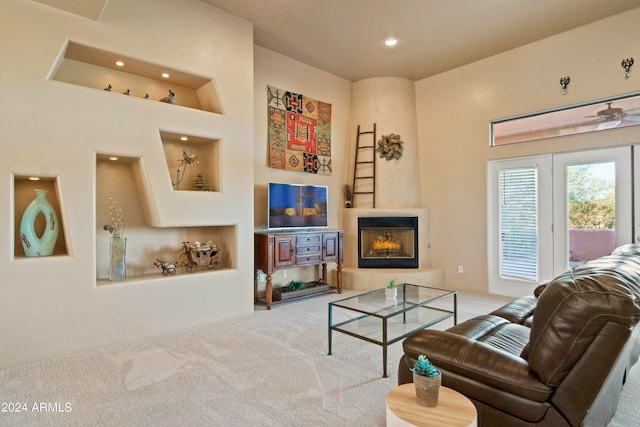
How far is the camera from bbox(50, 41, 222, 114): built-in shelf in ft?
11.3

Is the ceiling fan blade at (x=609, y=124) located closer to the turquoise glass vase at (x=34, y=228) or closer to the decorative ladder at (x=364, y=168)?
the decorative ladder at (x=364, y=168)

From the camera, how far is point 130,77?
3914 millimetres

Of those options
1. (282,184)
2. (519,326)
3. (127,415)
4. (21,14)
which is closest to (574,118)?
(519,326)

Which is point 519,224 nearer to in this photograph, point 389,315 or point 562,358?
point 389,315

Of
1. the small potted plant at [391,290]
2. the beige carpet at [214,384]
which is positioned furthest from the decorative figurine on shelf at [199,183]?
the small potted plant at [391,290]

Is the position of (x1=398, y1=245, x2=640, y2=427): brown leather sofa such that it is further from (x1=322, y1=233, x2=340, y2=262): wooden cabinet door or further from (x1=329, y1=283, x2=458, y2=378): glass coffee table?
(x1=322, y1=233, x2=340, y2=262): wooden cabinet door

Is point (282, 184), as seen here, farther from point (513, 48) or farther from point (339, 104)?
point (513, 48)

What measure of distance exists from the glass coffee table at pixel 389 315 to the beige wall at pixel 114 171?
1664 mm

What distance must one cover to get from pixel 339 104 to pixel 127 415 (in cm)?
526

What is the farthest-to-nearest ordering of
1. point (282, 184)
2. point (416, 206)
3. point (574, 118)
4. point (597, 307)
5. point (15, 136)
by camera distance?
point (416, 206) < point (282, 184) < point (574, 118) < point (15, 136) < point (597, 307)

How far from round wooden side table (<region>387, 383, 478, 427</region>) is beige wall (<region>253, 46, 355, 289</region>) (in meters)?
3.75

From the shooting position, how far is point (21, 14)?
2.93 m

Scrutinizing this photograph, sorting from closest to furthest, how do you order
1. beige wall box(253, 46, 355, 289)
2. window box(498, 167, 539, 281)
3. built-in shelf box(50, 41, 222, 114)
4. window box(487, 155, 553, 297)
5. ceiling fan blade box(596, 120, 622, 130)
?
built-in shelf box(50, 41, 222, 114), ceiling fan blade box(596, 120, 622, 130), window box(487, 155, 553, 297), window box(498, 167, 539, 281), beige wall box(253, 46, 355, 289)

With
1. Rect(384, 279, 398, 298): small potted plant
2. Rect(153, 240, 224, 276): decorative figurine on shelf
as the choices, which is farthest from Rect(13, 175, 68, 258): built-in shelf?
Rect(384, 279, 398, 298): small potted plant
